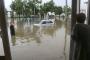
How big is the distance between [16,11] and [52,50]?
1019 millimetres

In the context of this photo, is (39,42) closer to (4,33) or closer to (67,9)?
(4,33)

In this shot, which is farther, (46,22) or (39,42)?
(39,42)

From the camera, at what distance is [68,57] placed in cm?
362

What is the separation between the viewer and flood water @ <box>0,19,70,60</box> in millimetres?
3383

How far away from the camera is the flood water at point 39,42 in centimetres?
338

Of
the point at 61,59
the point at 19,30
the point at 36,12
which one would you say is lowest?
the point at 61,59

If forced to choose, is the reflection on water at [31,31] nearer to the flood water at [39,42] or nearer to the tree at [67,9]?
the flood water at [39,42]

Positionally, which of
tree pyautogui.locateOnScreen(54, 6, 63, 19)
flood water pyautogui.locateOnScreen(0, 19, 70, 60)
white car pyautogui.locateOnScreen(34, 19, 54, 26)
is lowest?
flood water pyautogui.locateOnScreen(0, 19, 70, 60)

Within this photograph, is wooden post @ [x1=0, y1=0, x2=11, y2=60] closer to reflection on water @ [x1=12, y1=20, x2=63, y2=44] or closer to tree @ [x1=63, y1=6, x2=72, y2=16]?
reflection on water @ [x1=12, y1=20, x2=63, y2=44]

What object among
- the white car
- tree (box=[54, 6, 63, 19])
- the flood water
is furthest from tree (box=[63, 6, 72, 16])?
the white car

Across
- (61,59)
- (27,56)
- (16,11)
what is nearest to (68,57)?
(61,59)

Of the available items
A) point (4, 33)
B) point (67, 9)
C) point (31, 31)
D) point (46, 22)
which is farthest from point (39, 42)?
point (67, 9)

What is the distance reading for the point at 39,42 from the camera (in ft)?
11.7

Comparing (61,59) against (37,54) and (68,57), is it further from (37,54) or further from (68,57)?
(37,54)
